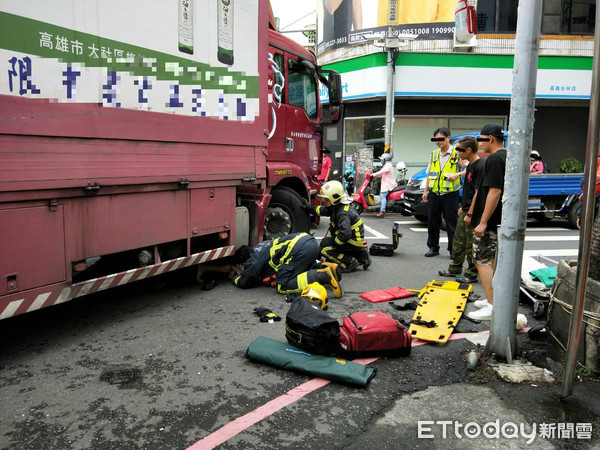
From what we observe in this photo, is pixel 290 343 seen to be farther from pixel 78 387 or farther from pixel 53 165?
pixel 53 165

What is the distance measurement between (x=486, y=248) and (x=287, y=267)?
211 centimetres

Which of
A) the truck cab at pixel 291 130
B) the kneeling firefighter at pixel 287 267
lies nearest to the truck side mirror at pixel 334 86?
the truck cab at pixel 291 130

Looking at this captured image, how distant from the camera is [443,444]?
8.71 feet

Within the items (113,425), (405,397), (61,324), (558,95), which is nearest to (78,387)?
(113,425)

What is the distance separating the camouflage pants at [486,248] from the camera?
4.62 m

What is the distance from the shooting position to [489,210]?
14.7 feet

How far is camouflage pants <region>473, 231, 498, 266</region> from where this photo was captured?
4.62 m

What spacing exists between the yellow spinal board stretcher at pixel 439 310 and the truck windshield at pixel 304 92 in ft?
11.0

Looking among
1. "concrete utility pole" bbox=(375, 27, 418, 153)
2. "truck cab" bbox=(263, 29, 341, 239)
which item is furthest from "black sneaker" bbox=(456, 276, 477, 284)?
"concrete utility pole" bbox=(375, 27, 418, 153)

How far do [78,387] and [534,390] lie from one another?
3.04 m

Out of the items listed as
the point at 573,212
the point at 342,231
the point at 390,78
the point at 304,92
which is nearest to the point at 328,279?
the point at 342,231

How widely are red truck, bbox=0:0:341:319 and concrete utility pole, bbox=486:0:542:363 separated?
2.83 meters

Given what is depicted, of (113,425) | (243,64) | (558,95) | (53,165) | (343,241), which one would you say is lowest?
(113,425)

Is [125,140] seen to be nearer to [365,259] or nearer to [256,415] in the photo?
[256,415]
